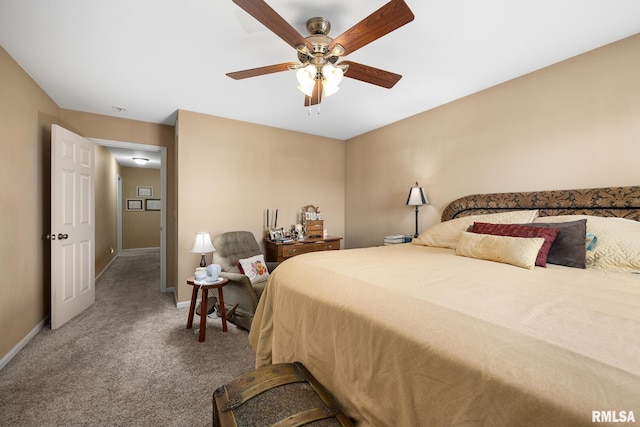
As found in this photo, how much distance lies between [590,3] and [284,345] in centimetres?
284

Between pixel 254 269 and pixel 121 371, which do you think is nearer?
pixel 121 371

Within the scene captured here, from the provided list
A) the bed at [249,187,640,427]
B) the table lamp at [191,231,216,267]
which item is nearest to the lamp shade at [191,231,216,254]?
the table lamp at [191,231,216,267]

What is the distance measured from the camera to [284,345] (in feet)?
5.17

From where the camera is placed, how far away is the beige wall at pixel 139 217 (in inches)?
287

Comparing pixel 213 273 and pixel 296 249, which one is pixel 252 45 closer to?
pixel 213 273

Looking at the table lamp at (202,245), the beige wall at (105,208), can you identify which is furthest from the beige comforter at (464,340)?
the beige wall at (105,208)

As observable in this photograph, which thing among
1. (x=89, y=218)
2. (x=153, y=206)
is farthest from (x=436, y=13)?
(x=153, y=206)

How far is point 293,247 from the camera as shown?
3.69 meters

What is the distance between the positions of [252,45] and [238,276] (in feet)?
6.70

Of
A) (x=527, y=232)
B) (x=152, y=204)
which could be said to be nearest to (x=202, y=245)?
(x=527, y=232)

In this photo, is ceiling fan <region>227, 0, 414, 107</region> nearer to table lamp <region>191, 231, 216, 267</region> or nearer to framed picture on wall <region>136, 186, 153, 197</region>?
table lamp <region>191, 231, 216, 267</region>

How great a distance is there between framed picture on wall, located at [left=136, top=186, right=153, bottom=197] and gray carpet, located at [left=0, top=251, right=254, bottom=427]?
5.26m

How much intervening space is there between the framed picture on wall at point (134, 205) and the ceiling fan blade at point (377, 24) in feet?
25.6

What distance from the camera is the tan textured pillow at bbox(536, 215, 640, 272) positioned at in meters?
1.62
